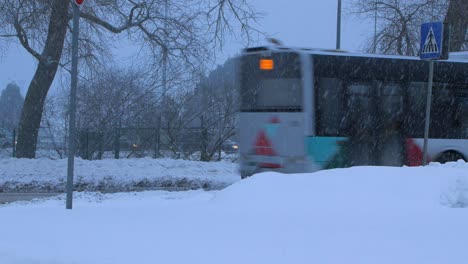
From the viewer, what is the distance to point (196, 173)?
52.6ft

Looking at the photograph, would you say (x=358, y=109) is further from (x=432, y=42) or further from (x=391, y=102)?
(x=432, y=42)

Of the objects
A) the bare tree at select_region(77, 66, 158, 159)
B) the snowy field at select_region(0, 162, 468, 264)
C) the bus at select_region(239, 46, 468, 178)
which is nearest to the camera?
the snowy field at select_region(0, 162, 468, 264)

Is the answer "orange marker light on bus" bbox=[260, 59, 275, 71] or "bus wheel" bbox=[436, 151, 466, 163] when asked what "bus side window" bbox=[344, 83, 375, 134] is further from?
"bus wheel" bbox=[436, 151, 466, 163]

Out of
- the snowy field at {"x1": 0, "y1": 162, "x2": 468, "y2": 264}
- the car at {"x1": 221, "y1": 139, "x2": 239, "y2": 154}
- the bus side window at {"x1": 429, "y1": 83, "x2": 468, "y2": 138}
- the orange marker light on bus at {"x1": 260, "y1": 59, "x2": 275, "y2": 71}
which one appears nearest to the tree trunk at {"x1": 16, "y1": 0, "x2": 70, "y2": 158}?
the car at {"x1": 221, "y1": 139, "x2": 239, "y2": 154}

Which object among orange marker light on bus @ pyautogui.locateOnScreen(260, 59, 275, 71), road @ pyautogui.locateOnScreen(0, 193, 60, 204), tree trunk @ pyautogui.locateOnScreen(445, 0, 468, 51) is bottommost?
road @ pyautogui.locateOnScreen(0, 193, 60, 204)

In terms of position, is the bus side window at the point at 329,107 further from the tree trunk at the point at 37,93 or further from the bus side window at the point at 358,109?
the tree trunk at the point at 37,93

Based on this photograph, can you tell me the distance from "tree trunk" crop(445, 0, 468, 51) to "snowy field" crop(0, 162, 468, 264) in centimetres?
1658

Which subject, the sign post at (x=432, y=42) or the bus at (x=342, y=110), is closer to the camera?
the sign post at (x=432, y=42)

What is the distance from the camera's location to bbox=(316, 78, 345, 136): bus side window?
12.0 metres

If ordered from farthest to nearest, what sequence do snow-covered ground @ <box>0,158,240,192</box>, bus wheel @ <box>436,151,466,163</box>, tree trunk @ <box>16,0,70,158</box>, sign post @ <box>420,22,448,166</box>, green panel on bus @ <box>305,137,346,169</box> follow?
tree trunk @ <box>16,0,70,158</box>
snow-covered ground @ <box>0,158,240,192</box>
bus wheel @ <box>436,151,466,163</box>
green panel on bus @ <box>305,137,346,169</box>
sign post @ <box>420,22,448,166</box>

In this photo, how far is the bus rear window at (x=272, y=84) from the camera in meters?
12.0

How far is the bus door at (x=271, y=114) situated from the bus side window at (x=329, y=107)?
1.45 feet

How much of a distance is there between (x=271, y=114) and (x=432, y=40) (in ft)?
12.4

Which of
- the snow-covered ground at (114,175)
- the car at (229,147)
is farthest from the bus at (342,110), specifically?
the car at (229,147)
